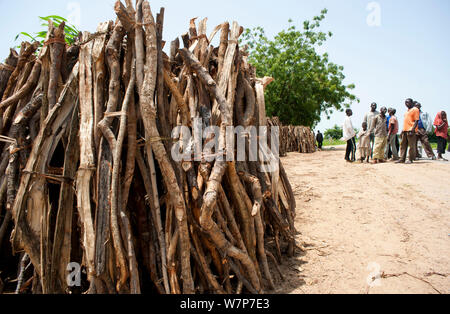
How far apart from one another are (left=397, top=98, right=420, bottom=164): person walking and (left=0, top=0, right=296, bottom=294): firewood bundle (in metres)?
6.98

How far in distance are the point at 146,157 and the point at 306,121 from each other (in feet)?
62.9

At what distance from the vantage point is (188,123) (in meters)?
2.70

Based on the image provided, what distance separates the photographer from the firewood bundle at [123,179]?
2.24 metres

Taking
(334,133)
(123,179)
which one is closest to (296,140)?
(123,179)

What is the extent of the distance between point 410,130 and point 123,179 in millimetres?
8155

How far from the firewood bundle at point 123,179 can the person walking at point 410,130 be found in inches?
275

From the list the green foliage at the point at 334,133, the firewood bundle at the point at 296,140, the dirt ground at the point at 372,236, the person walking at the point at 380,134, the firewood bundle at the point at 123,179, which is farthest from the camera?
the green foliage at the point at 334,133

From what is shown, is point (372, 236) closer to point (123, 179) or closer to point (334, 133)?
point (123, 179)

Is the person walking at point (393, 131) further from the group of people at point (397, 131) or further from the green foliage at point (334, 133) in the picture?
the green foliage at point (334, 133)

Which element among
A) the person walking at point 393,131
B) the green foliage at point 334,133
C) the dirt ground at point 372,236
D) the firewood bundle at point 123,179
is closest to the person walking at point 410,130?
the person walking at point 393,131

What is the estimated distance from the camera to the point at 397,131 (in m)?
8.81

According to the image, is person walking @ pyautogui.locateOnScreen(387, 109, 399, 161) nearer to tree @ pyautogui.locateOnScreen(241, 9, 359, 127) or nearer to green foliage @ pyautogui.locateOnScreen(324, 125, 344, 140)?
tree @ pyautogui.locateOnScreen(241, 9, 359, 127)
